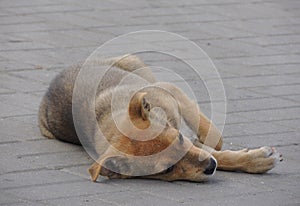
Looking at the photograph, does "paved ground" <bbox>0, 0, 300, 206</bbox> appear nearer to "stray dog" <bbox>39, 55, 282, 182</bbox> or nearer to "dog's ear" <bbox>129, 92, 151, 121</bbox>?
"stray dog" <bbox>39, 55, 282, 182</bbox>

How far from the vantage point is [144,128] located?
5.71 m

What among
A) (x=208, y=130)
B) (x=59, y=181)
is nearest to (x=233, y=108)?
(x=208, y=130)

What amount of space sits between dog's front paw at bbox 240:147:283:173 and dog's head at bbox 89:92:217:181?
0.35m

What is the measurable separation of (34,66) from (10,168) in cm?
216

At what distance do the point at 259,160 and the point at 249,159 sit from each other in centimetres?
7

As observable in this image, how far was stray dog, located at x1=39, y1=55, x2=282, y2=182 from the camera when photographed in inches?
224

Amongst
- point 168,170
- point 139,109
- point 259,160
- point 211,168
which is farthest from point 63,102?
point 259,160

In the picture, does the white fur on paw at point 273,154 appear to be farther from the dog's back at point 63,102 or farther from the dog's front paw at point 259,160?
the dog's back at point 63,102

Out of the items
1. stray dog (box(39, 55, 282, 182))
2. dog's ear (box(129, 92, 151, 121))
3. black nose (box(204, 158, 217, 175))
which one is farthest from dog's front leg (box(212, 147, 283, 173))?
dog's ear (box(129, 92, 151, 121))

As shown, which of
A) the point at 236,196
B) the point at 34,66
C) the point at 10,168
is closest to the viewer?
the point at 236,196

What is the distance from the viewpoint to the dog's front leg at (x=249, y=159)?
6.03 m

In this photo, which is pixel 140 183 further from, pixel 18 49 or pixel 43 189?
pixel 18 49

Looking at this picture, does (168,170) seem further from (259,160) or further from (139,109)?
(259,160)

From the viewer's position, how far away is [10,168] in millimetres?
6047
